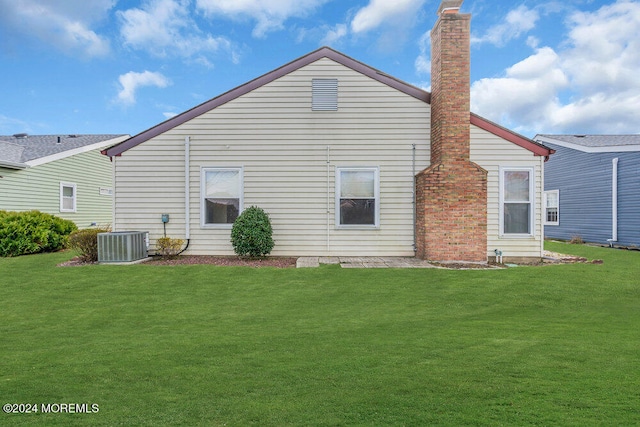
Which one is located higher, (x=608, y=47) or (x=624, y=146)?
(x=608, y=47)

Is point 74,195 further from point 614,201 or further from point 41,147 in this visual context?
point 614,201

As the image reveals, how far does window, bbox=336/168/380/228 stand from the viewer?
10.5 meters

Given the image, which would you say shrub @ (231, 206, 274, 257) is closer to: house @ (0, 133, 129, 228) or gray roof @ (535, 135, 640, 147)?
house @ (0, 133, 129, 228)

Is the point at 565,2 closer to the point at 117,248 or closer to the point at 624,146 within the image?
the point at 624,146

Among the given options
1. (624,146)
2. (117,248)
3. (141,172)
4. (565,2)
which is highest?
(565,2)

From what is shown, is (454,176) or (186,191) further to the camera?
(186,191)

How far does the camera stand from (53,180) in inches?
665

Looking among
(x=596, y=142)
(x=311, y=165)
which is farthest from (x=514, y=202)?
(x=596, y=142)

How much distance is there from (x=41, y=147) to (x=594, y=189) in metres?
26.3

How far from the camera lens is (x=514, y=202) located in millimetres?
10336

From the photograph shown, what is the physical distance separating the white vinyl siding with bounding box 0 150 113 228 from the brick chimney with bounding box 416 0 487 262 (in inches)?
582

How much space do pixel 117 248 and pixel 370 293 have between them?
674 cm

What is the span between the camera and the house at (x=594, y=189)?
14734 mm

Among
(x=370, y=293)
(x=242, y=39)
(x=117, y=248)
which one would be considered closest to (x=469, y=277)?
(x=370, y=293)
